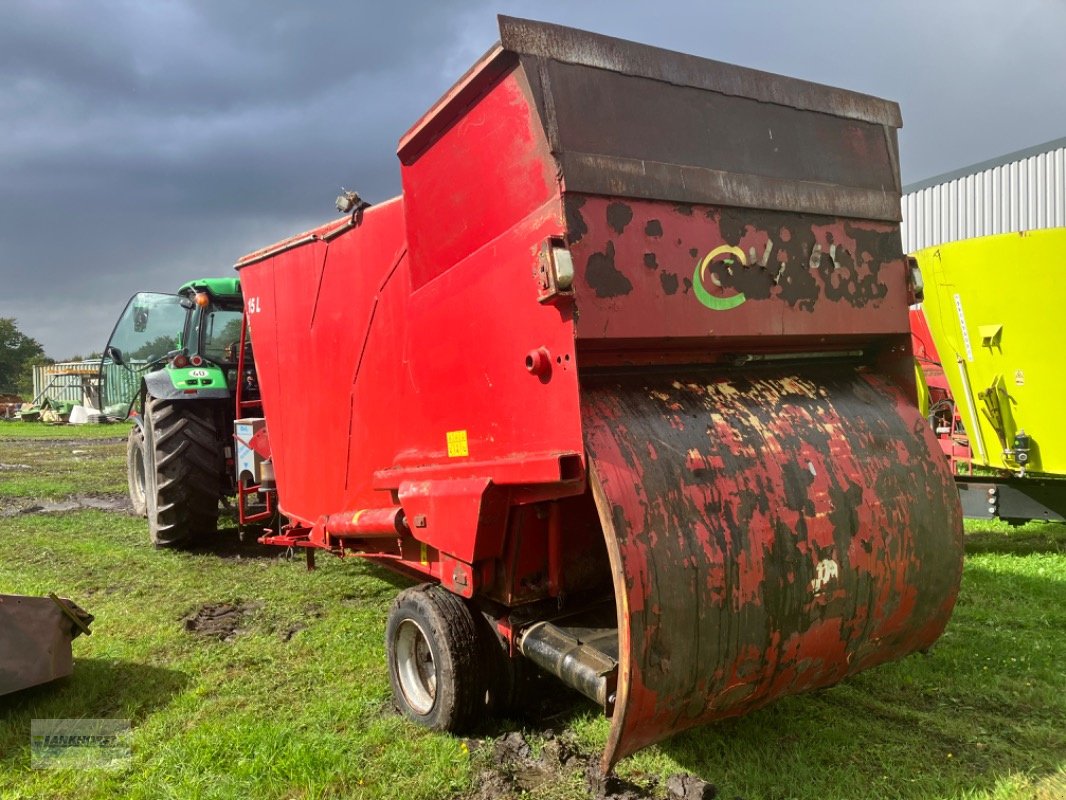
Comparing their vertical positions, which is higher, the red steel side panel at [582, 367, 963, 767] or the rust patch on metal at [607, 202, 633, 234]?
the rust patch on metal at [607, 202, 633, 234]

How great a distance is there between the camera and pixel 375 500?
3.58m

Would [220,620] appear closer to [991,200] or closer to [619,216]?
[619,216]

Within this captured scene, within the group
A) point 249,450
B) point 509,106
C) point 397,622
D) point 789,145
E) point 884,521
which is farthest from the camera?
point 249,450

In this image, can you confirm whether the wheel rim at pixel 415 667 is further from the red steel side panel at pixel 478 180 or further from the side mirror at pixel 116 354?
the side mirror at pixel 116 354

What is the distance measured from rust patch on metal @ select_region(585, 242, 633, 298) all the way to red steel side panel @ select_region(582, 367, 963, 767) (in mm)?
305

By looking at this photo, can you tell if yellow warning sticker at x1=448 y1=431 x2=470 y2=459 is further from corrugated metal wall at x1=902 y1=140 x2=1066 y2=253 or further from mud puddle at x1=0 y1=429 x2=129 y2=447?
mud puddle at x1=0 y1=429 x2=129 y2=447

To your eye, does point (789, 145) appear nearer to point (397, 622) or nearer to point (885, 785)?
point (885, 785)

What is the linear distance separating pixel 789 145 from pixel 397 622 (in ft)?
8.10

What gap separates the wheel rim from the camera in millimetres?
3164

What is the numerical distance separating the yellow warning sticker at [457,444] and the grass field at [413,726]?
1.10 meters

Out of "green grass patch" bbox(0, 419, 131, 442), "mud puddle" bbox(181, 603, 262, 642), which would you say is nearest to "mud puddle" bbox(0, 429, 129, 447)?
"green grass patch" bbox(0, 419, 131, 442)

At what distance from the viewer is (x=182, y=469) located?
6.00 metres

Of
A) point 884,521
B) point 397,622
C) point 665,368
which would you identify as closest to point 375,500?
point 397,622

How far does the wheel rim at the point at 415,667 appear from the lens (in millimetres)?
3164
